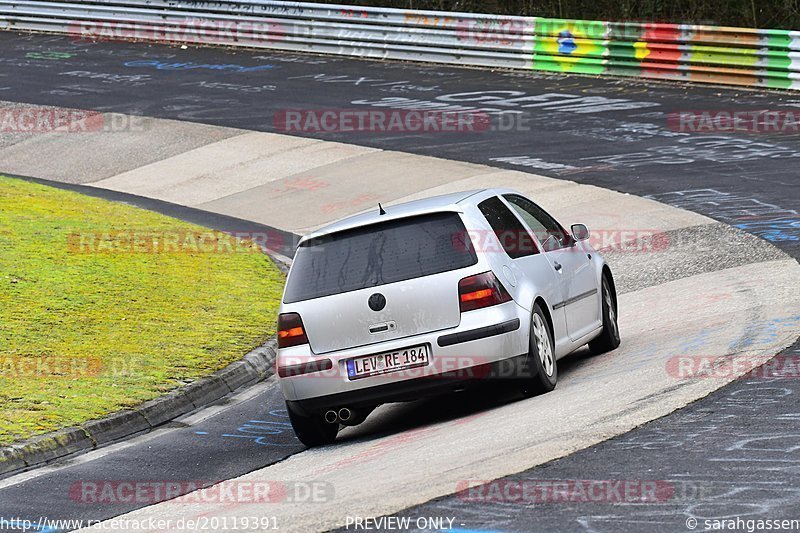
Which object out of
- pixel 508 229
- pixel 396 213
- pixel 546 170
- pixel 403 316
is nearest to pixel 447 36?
pixel 546 170

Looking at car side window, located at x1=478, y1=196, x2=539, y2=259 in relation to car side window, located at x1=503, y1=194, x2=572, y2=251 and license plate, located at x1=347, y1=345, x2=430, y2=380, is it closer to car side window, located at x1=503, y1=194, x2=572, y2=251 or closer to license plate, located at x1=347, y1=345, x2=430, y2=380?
car side window, located at x1=503, y1=194, x2=572, y2=251

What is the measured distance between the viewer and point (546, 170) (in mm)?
20406

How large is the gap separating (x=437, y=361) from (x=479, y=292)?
53cm

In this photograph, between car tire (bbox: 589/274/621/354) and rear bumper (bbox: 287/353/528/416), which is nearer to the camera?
rear bumper (bbox: 287/353/528/416)

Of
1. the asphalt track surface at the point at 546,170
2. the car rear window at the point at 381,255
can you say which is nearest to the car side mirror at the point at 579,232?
the car rear window at the point at 381,255

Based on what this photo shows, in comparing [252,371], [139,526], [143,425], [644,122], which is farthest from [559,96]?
[139,526]

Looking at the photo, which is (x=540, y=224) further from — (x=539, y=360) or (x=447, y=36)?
(x=447, y=36)

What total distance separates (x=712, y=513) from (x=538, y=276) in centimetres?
360

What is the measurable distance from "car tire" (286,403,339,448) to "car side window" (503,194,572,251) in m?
2.15

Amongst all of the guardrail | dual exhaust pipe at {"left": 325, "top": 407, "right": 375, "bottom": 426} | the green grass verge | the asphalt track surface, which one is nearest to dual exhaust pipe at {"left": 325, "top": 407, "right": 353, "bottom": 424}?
dual exhaust pipe at {"left": 325, "top": 407, "right": 375, "bottom": 426}

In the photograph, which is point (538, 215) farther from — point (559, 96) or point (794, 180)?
point (559, 96)

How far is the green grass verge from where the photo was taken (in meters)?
10.7

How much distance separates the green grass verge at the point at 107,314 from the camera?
1070 centimetres

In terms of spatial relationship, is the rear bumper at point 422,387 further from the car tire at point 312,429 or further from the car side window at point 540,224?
the car side window at point 540,224
